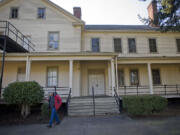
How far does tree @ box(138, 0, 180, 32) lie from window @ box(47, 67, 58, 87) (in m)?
8.14

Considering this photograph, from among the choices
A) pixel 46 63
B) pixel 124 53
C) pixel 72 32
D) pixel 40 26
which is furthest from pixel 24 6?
pixel 124 53

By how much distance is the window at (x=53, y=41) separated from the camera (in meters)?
11.8

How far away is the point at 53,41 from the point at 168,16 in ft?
30.9

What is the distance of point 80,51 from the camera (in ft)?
38.3

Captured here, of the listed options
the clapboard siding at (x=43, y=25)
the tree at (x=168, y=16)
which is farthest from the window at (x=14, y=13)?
the tree at (x=168, y=16)

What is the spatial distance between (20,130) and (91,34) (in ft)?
33.5

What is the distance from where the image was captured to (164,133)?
4934mm

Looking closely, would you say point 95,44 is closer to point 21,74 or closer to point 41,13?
point 41,13

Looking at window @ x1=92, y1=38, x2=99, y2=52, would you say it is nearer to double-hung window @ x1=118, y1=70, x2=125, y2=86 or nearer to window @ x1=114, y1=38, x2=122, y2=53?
window @ x1=114, y1=38, x2=122, y2=53

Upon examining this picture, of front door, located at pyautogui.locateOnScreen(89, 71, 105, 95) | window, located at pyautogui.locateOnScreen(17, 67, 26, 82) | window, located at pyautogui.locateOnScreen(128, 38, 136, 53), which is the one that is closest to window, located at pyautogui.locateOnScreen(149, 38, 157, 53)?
window, located at pyautogui.locateOnScreen(128, 38, 136, 53)

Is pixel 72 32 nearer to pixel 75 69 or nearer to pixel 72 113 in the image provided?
pixel 75 69

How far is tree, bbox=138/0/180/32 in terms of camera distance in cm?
777

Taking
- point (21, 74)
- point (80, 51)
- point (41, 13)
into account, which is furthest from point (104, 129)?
point (41, 13)

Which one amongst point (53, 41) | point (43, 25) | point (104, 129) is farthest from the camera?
point (43, 25)
